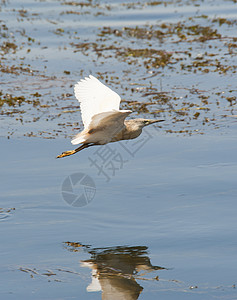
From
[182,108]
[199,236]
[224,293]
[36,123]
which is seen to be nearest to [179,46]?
[182,108]

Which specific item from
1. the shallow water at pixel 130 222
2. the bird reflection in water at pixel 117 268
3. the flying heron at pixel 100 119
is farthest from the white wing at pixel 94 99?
the bird reflection in water at pixel 117 268

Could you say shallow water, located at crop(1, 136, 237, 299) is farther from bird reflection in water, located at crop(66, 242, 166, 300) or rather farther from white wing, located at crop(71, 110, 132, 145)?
white wing, located at crop(71, 110, 132, 145)

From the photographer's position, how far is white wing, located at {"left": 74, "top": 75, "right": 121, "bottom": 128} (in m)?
7.80

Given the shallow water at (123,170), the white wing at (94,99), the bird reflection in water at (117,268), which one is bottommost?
the bird reflection in water at (117,268)

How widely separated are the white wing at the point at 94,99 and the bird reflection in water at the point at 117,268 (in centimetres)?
145

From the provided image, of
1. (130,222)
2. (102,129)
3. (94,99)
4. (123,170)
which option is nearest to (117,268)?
(130,222)

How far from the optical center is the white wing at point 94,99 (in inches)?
307

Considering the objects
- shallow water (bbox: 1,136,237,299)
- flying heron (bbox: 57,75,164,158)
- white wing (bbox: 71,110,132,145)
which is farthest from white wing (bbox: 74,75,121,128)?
shallow water (bbox: 1,136,237,299)

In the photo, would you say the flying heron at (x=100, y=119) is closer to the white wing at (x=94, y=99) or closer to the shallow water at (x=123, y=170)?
the white wing at (x=94, y=99)

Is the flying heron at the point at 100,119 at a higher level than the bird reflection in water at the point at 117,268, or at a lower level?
higher

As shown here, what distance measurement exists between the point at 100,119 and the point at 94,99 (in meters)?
0.59

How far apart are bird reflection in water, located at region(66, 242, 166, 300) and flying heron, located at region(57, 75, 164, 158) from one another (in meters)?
1.24

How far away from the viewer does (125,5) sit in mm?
20266

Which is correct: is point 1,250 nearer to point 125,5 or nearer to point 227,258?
point 227,258
